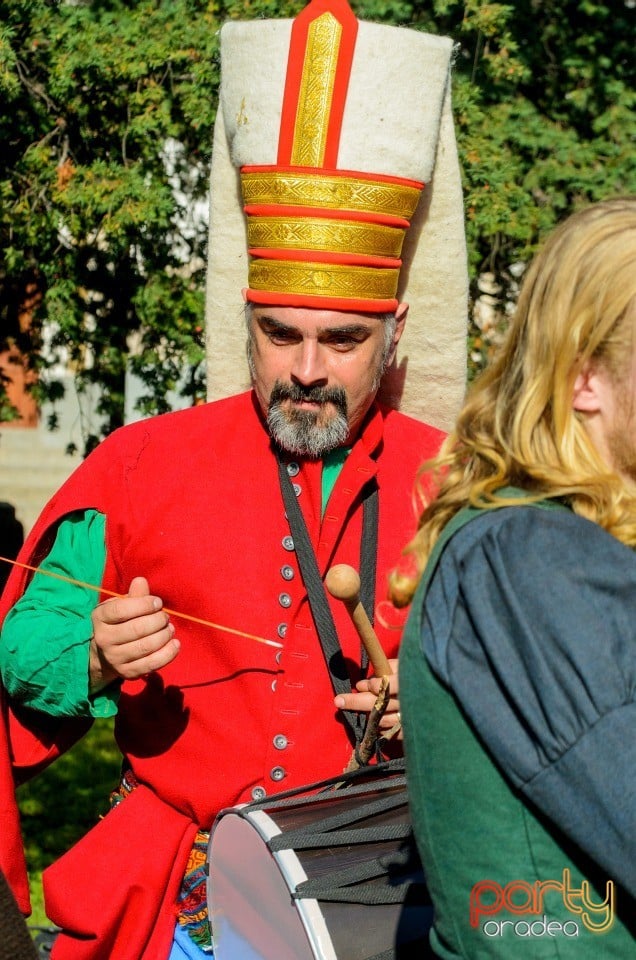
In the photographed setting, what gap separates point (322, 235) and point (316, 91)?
0.35 m

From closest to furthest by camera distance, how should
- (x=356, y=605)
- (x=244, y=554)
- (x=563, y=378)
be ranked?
(x=563, y=378) < (x=356, y=605) < (x=244, y=554)

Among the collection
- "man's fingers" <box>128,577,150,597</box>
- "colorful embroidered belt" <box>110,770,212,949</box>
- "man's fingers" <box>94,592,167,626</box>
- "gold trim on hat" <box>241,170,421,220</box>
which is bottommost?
"colorful embroidered belt" <box>110,770,212,949</box>

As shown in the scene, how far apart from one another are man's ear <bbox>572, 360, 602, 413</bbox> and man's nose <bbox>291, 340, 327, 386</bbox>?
1.17m

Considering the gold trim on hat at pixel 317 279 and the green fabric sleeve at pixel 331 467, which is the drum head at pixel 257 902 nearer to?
the green fabric sleeve at pixel 331 467

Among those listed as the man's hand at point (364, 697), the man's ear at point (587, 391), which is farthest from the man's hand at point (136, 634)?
the man's ear at point (587, 391)

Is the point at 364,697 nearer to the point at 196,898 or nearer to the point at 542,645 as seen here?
the point at 196,898

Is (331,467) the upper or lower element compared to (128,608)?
upper

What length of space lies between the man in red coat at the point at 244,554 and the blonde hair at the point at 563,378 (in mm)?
937

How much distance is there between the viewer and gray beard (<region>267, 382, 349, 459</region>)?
2.76 meters

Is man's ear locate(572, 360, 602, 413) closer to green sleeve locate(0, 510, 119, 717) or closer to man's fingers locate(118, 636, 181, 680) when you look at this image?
man's fingers locate(118, 636, 181, 680)

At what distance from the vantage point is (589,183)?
504 centimetres

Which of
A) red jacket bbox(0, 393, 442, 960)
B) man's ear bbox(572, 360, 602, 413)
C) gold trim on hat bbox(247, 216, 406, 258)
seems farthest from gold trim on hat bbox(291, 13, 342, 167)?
man's ear bbox(572, 360, 602, 413)

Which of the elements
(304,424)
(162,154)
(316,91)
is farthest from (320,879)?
(162,154)

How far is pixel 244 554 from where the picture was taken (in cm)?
272
